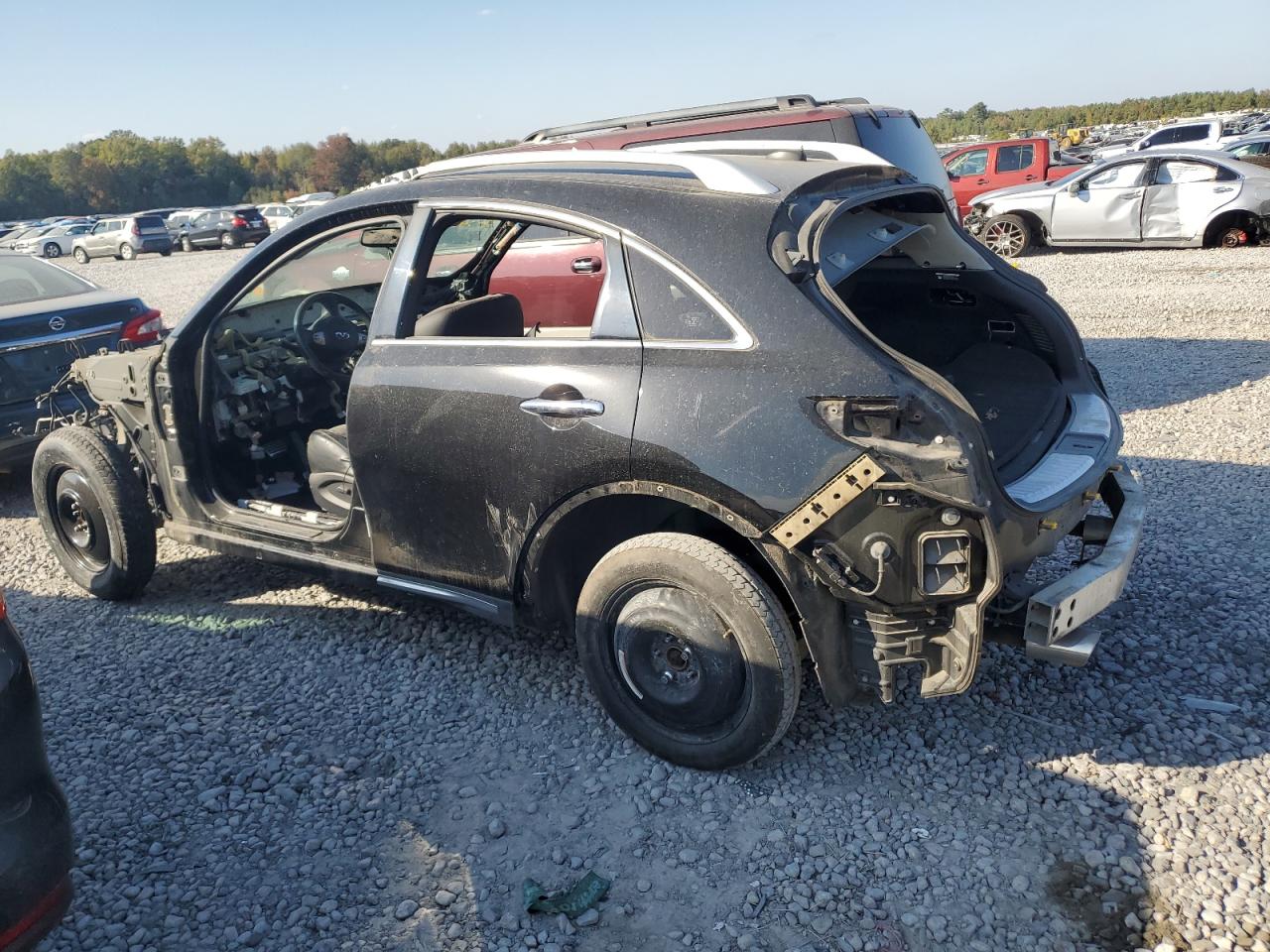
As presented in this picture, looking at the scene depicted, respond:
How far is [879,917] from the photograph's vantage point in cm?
245

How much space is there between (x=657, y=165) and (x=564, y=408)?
0.91 metres

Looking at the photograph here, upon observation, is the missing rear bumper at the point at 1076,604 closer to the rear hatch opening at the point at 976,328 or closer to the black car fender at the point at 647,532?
the rear hatch opening at the point at 976,328

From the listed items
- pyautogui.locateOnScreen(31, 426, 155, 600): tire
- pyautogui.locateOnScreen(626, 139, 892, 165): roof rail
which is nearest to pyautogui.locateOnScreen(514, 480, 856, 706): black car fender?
pyautogui.locateOnScreen(626, 139, 892, 165): roof rail

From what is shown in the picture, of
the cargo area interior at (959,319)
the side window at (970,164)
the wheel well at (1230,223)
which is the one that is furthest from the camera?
the side window at (970,164)

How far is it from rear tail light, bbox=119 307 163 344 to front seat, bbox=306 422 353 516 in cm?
321

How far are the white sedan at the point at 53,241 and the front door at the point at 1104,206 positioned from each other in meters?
32.1

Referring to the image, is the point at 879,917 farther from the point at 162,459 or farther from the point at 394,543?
the point at 162,459

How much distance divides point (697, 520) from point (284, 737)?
1655mm

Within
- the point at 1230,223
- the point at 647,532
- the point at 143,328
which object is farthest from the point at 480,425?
the point at 1230,223

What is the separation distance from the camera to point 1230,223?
1277cm

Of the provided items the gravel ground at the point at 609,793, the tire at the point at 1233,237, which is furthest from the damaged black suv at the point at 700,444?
the tire at the point at 1233,237

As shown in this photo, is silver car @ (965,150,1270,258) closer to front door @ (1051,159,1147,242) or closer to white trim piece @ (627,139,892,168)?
front door @ (1051,159,1147,242)

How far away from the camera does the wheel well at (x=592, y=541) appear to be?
10.2 ft

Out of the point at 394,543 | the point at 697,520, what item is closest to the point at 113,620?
the point at 394,543
